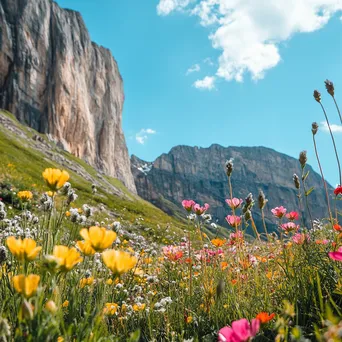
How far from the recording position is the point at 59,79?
66.6 m

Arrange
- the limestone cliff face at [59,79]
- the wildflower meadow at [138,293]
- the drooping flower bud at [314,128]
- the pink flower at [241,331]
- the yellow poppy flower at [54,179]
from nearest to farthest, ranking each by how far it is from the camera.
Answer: the pink flower at [241,331] → the wildflower meadow at [138,293] → the yellow poppy flower at [54,179] → the drooping flower bud at [314,128] → the limestone cliff face at [59,79]

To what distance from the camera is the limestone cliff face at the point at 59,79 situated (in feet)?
196

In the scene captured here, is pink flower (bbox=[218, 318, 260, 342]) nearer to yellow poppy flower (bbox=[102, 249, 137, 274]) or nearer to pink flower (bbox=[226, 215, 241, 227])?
yellow poppy flower (bbox=[102, 249, 137, 274])

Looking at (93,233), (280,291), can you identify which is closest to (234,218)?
(280,291)

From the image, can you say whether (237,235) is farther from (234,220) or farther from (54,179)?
(54,179)

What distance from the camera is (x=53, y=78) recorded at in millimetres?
66375

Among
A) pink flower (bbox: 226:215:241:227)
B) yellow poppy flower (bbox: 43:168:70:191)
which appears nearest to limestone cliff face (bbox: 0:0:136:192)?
pink flower (bbox: 226:215:241:227)

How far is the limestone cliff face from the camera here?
196ft

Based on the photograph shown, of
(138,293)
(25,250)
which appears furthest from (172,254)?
(25,250)

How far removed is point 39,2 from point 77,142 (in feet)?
98.4

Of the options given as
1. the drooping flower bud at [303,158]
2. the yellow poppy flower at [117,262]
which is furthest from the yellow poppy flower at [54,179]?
the drooping flower bud at [303,158]

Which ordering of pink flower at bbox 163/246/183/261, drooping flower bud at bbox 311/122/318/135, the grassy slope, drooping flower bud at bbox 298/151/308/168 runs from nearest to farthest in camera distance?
drooping flower bud at bbox 298/151/308/168, drooping flower bud at bbox 311/122/318/135, pink flower at bbox 163/246/183/261, the grassy slope

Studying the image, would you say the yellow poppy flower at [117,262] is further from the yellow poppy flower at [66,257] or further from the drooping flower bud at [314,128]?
the drooping flower bud at [314,128]

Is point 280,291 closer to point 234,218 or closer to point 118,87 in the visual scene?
point 234,218
